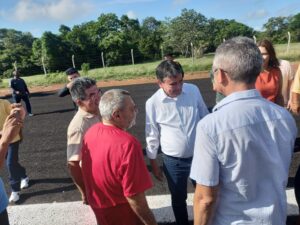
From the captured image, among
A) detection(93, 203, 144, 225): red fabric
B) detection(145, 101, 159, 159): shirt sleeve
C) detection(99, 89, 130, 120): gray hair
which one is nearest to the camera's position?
detection(99, 89, 130, 120): gray hair

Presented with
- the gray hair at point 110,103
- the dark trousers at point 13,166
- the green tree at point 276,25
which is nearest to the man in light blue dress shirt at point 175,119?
the gray hair at point 110,103

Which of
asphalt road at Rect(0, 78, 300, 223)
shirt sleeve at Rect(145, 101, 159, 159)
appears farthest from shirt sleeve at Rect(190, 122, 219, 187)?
asphalt road at Rect(0, 78, 300, 223)

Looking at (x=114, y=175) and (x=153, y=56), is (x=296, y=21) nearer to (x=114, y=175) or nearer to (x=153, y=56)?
(x=153, y=56)

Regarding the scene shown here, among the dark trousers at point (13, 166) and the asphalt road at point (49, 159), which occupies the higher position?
the dark trousers at point (13, 166)

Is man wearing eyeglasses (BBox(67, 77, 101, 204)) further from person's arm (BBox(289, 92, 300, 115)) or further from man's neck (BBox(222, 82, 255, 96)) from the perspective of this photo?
person's arm (BBox(289, 92, 300, 115))

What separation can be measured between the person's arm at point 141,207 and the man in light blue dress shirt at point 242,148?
1.86 ft

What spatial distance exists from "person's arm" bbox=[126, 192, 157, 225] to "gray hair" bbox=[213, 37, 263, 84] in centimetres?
110

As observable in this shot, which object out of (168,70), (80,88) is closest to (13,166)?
(80,88)

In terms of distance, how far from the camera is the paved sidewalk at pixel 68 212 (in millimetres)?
3947

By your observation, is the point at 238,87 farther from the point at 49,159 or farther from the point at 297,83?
the point at 49,159

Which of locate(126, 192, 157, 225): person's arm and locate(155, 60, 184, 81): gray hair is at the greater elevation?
locate(155, 60, 184, 81): gray hair

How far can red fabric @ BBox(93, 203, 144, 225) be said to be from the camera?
2.47 m

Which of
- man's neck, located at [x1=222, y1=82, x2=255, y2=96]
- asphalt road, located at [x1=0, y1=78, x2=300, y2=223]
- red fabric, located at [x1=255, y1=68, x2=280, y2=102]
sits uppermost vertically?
man's neck, located at [x1=222, y1=82, x2=255, y2=96]

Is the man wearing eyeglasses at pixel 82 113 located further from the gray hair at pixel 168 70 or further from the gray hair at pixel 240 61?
the gray hair at pixel 240 61
